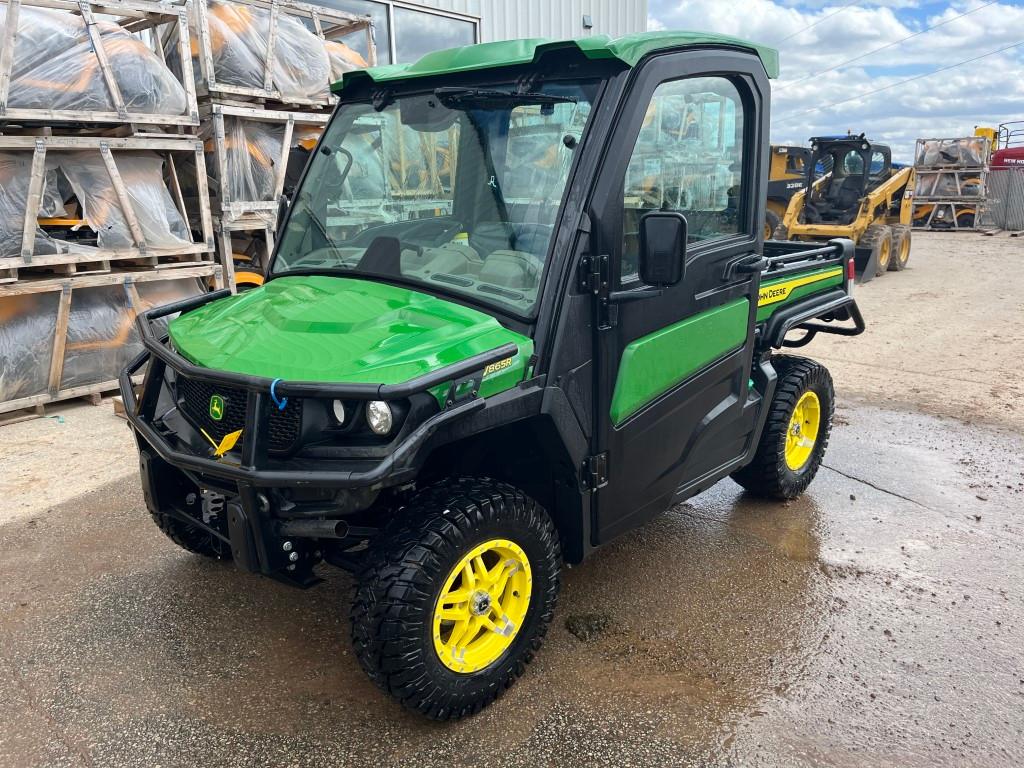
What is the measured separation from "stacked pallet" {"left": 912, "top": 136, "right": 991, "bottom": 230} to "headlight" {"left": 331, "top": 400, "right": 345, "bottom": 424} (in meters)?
21.5

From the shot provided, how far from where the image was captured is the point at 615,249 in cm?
A: 272

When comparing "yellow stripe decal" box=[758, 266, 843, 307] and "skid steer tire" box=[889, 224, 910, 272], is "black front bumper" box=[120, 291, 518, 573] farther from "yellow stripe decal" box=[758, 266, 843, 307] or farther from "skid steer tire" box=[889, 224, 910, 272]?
"skid steer tire" box=[889, 224, 910, 272]

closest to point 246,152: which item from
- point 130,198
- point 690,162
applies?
point 130,198

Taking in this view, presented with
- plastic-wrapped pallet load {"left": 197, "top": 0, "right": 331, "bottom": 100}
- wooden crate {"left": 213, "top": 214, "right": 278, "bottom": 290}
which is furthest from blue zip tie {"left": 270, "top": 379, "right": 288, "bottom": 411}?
plastic-wrapped pallet load {"left": 197, "top": 0, "right": 331, "bottom": 100}

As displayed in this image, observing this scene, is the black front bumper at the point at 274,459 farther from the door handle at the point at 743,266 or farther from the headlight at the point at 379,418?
the door handle at the point at 743,266

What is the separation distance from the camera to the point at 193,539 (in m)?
3.57

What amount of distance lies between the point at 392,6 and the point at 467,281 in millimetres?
8103

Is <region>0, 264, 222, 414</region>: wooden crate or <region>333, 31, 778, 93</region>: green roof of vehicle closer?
<region>333, 31, 778, 93</region>: green roof of vehicle

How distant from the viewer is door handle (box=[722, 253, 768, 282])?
3.32m

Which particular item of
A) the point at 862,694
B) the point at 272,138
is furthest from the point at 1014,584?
the point at 272,138

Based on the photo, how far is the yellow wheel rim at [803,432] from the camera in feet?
14.6

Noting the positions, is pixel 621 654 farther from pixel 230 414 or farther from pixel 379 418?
pixel 230 414

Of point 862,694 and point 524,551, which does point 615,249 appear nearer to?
point 524,551

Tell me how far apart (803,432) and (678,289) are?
6.49ft
